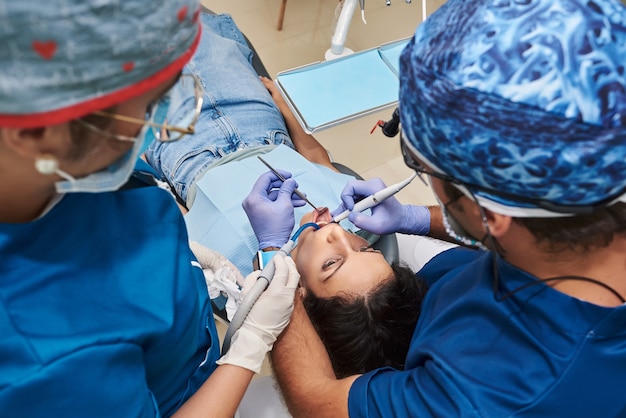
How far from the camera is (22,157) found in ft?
2.03

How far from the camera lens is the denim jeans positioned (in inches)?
73.8

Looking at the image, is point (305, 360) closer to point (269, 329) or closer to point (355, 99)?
point (269, 329)

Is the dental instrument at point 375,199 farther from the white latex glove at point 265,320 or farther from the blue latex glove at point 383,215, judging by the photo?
the white latex glove at point 265,320

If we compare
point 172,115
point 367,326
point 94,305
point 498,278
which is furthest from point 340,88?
point 94,305

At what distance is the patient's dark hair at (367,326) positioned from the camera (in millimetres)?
1488

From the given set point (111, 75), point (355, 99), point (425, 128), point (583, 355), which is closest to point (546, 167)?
point (425, 128)

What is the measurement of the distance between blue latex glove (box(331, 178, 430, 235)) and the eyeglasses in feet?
2.87

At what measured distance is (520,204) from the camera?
32.6 inches

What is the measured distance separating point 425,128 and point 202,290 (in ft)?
2.13

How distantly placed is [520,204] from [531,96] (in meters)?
0.19

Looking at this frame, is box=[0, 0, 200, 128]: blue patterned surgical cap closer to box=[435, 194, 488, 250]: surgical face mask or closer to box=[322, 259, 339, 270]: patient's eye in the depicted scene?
box=[435, 194, 488, 250]: surgical face mask

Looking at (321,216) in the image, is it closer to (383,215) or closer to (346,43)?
(383,215)

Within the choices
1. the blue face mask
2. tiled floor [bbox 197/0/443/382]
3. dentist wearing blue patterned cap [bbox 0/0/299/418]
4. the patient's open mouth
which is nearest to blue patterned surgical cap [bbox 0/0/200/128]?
dentist wearing blue patterned cap [bbox 0/0/299/418]

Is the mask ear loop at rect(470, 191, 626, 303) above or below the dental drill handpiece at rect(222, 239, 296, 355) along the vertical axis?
above
